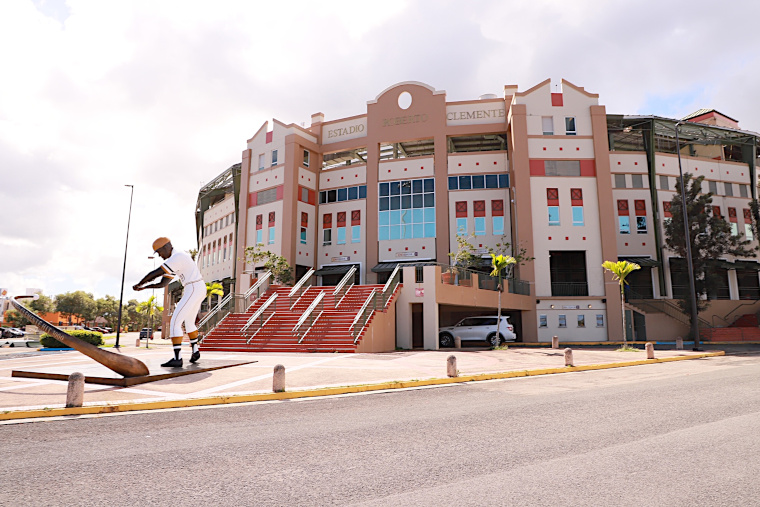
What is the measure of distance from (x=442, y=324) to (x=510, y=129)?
15.1m

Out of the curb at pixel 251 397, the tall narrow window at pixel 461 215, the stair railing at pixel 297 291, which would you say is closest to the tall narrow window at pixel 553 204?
the tall narrow window at pixel 461 215

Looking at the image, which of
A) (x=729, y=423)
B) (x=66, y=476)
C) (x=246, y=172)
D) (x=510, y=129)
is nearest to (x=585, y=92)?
(x=510, y=129)

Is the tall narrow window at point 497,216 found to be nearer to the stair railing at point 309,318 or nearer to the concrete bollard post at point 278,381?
the stair railing at point 309,318

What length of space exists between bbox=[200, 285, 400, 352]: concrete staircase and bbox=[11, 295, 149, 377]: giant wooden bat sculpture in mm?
10256

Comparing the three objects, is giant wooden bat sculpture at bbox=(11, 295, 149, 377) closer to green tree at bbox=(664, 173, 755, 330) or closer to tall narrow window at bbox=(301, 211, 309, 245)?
tall narrow window at bbox=(301, 211, 309, 245)

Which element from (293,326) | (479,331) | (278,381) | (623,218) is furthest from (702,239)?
(278,381)

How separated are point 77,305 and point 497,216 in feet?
259

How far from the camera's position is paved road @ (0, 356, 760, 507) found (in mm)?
4051

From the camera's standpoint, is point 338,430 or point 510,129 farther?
point 510,129

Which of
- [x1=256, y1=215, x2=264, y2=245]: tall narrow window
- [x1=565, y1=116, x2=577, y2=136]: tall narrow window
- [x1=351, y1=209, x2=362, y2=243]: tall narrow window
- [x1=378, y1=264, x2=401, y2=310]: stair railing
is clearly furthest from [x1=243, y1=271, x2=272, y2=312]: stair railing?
[x1=565, y1=116, x2=577, y2=136]: tall narrow window

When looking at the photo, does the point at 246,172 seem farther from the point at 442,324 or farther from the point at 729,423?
the point at 729,423

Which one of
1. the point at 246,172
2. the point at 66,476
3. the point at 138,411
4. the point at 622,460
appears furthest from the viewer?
the point at 246,172

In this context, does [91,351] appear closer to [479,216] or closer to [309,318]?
[309,318]

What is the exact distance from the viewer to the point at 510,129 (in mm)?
36031
